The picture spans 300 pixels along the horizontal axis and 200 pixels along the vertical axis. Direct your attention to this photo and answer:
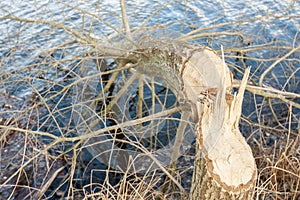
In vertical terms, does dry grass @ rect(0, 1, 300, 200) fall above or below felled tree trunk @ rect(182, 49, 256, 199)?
below

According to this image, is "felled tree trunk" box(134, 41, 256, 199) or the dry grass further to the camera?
the dry grass

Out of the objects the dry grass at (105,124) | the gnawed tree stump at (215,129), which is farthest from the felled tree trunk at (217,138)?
the dry grass at (105,124)

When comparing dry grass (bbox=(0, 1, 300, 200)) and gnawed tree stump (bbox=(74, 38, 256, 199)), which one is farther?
dry grass (bbox=(0, 1, 300, 200))

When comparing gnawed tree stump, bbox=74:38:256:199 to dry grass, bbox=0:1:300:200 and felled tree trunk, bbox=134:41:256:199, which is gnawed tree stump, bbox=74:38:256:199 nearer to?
felled tree trunk, bbox=134:41:256:199

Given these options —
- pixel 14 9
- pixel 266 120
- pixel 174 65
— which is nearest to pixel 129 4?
pixel 14 9

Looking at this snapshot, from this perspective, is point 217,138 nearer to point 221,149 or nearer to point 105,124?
point 221,149

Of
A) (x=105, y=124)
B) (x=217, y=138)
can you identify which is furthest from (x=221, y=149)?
(x=105, y=124)

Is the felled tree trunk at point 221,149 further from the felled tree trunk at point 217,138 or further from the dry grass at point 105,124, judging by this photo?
the dry grass at point 105,124

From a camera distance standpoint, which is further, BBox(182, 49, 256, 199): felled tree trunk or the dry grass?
the dry grass

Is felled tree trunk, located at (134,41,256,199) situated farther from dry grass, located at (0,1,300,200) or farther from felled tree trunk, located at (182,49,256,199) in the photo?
dry grass, located at (0,1,300,200)

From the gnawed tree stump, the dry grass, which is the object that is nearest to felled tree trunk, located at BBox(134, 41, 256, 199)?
the gnawed tree stump

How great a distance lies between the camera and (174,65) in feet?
9.68

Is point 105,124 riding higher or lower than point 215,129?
lower

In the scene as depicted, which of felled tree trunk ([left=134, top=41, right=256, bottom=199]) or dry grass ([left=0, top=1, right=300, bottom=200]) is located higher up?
felled tree trunk ([left=134, top=41, right=256, bottom=199])
